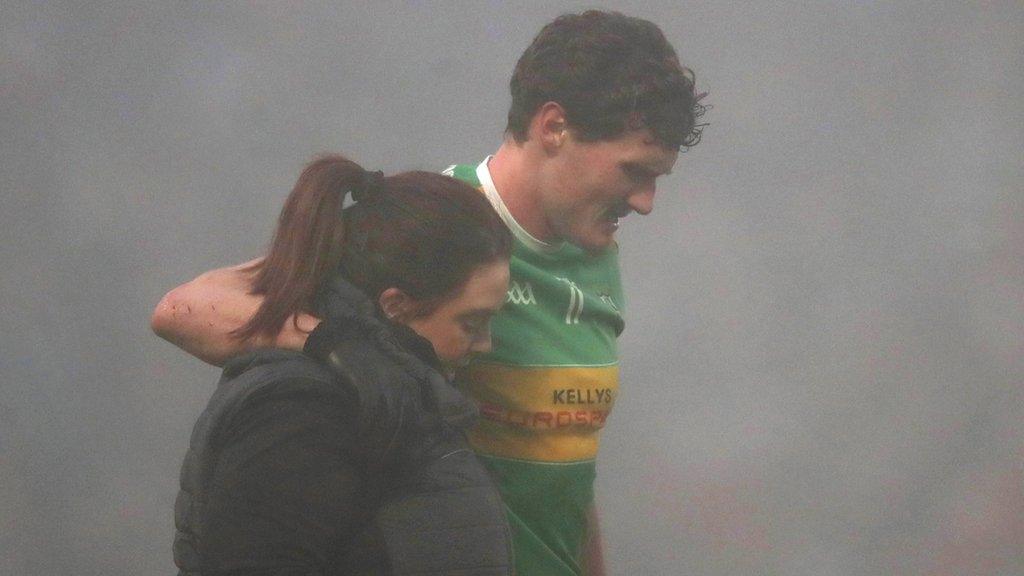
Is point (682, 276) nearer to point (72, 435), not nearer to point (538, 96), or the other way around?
point (538, 96)

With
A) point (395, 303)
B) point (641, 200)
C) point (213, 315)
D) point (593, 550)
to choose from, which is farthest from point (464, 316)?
point (593, 550)

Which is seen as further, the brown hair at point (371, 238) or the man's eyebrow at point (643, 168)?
the man's eyebrow at point (643, 168)

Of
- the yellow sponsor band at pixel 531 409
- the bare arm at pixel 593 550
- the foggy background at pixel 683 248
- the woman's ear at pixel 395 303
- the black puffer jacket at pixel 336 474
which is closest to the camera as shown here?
the black puffer jacket at pixel 336 474

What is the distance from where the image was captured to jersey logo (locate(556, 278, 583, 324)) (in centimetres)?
112

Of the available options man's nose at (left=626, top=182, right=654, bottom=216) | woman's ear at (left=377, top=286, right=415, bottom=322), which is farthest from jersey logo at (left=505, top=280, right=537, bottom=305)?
woman's ear at (left=377, top=286, right=415, bottom=322)

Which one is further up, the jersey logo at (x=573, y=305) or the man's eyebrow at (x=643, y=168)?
the man's eyebrow at (x=643, y=168)

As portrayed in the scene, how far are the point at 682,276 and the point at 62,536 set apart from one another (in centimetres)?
87

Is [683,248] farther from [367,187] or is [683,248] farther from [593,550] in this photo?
[367,187]

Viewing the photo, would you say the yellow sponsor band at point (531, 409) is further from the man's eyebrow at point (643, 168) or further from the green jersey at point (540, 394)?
the man's eyebrow at point (643, 168)

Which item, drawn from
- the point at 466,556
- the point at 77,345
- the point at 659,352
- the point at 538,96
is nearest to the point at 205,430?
the point at 466,556

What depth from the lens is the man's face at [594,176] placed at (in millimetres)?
1087

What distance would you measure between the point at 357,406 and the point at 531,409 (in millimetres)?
329

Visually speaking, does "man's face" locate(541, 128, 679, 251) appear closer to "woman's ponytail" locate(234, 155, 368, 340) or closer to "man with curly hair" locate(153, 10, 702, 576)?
"man with curly hair" locate(153, 10, 702, 576)

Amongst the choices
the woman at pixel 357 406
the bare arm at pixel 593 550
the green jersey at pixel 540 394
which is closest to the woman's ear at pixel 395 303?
the woman at pixel 357 406
